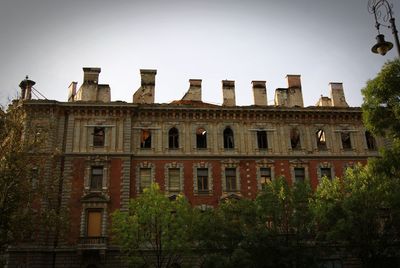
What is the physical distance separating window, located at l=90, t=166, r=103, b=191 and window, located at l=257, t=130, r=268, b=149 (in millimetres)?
11945

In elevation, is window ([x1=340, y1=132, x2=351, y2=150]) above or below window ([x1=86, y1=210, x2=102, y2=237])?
above

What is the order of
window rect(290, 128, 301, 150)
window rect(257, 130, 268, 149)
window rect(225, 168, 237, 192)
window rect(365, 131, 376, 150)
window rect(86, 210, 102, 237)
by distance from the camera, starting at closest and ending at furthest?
window rect(86, 210, 102, 237), window rect(225, 168, 237, 192), window rect(257, 130, 268, 149), window rect(290, 128, 301, 150), window rect(365, 131, 376, 150)

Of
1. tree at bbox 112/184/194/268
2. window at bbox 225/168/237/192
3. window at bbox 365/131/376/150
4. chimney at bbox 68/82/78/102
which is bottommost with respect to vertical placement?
tree at bbox 112/184/194/268

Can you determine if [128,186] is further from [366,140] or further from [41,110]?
[366,140]

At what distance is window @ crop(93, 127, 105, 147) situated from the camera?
35219mm

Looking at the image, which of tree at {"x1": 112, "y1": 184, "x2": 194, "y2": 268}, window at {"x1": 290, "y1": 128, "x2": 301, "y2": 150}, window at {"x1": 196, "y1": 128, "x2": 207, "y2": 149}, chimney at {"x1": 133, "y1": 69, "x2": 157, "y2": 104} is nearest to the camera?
tree at {"x1": 112, "y1": 184, "x2": 194, "y2": 268}

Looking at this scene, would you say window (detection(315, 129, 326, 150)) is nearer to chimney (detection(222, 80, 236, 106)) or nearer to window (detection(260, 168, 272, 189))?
window (detection(260, 168, 272, 189))

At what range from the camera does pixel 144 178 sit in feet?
113

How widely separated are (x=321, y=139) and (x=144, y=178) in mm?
14168

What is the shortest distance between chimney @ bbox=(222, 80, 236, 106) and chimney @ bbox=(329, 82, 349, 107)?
8.45 meters

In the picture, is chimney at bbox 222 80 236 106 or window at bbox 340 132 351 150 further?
chimney at bbox 222 80 236 106

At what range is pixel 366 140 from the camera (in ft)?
123

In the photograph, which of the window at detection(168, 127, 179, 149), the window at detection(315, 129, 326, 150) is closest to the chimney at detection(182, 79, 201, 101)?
the window at detection(168, 127, 179, 149)

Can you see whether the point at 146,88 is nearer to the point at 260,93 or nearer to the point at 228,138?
the point at 228,138
